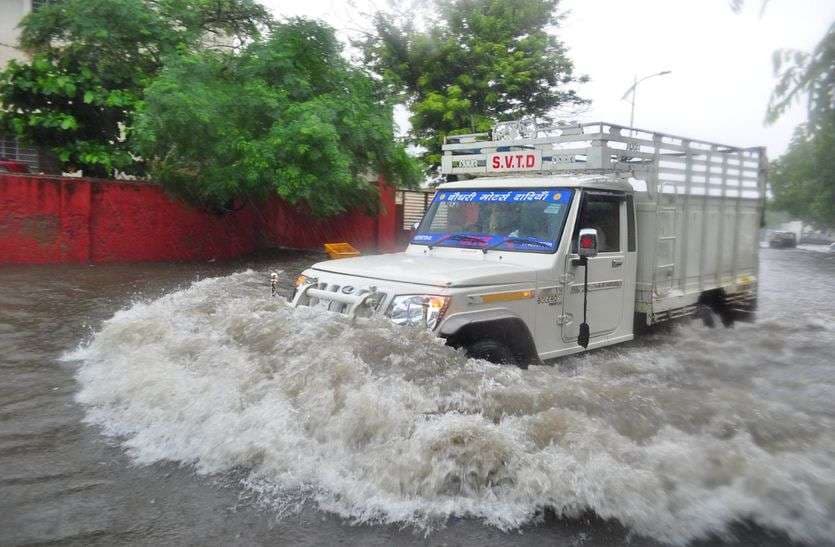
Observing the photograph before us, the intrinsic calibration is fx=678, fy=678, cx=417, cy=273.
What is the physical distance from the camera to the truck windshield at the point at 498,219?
18.3 feet

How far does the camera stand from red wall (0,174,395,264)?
40.6 ft

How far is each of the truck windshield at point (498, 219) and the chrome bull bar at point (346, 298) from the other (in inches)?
49.5

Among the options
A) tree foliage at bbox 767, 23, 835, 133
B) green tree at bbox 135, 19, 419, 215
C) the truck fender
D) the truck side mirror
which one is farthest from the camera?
green tree at bbox 135, 19, 419, 215

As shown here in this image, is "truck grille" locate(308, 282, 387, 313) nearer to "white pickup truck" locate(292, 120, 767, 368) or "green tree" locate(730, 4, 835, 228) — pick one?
"white pickup truck" locate(292, 120, 767, 368)

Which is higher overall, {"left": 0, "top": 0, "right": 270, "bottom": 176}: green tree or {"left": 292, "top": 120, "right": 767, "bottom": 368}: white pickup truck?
{"left": 0, "top": 0, "right": 270, "bottom": 176}: green tree

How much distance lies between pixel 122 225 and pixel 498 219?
33.6ft

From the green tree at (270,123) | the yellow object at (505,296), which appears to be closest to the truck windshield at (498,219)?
the yellow object at (505,296)

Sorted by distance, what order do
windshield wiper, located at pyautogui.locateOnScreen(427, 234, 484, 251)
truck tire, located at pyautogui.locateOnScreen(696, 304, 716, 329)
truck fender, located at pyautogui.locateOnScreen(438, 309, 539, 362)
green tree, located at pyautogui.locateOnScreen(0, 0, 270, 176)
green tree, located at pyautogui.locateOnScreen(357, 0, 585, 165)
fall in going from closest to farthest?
1. truck fender, located at pyautogui.locateOnScreen(438, 309, 539, 362)
2. windshield wiper, located at pyautogui.locateOnScreen(427, 234, 484, 251)
3. truck tire, located at pyautogui.locateOnScreen(696, 304, 716, 329)
4. green tree, located at pyautogui.locateOnScreen(0, 0, 270, 176)
5. green tree, located at pyautogui.locateOnScreen(357, 0, 585, 165)

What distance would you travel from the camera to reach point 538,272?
529 centimetres

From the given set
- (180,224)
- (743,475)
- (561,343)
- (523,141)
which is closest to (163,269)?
(180,224)

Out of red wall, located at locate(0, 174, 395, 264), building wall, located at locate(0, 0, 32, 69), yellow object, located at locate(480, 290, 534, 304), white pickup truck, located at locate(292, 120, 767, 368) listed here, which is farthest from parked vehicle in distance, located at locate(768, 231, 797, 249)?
yellow object, located at locate(480, 290, 534, 304)

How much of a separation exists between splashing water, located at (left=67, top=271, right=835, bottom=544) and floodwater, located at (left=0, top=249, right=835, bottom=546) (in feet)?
0.04

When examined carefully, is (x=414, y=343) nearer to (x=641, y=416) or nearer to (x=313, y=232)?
(x=641, y=416)

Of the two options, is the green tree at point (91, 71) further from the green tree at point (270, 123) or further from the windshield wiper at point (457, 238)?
the windshield wiper at point (457, 238)
